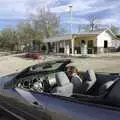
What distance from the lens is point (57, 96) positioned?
181 inches

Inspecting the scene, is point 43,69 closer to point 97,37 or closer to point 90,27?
point 97,37

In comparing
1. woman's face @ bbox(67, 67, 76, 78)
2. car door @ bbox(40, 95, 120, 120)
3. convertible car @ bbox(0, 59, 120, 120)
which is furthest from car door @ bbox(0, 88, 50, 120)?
woman's face @ bbox(67, 67, 76, 78)

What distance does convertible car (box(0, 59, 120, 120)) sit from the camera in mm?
3758

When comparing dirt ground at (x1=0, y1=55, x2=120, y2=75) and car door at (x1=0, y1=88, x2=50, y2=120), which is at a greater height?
car door at (x1=0, y1=88, x2=50, y2=120)

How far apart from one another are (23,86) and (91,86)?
4.19 ft

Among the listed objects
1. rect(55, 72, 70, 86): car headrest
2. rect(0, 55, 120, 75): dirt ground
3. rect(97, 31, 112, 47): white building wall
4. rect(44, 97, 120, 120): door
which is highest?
rect(97, 31, 112, 47): white building wall

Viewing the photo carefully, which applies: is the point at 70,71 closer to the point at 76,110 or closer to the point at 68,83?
the point at 68,83

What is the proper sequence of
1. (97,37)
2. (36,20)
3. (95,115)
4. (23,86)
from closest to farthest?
1. (95,115)
2. (23,86)
3. (97,37)
4. (36,20)

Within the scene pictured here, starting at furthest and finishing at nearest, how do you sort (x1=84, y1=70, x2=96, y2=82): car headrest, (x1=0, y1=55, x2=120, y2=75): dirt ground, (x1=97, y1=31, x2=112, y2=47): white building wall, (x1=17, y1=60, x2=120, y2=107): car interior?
(x1=97, y1=31, x2=112, y2=47): white building wall → (x1=0, y1=55, x2=120, y2=75): dirt ground → (x1=84, y1=70, x2=96, y2=82): car headrest → (x1=17, y1=60, x2=120, y2=107): car interior

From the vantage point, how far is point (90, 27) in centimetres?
9419

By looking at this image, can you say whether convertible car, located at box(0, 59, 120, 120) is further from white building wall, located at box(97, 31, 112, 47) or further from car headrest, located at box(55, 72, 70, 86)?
white building wall, located at box(97, 31, 112, 47)

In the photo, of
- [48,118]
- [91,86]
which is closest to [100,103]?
[48,118]

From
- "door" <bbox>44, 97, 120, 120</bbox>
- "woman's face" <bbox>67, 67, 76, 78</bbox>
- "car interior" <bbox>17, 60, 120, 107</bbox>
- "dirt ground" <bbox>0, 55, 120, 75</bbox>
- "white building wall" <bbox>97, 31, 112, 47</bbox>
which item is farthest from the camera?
"white building wall" <bbox>97, 31, 112, 47</bbox>

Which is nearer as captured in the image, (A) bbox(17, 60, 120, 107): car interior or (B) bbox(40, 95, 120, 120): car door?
(B) bbox(40, 95, 120, 120): car door
